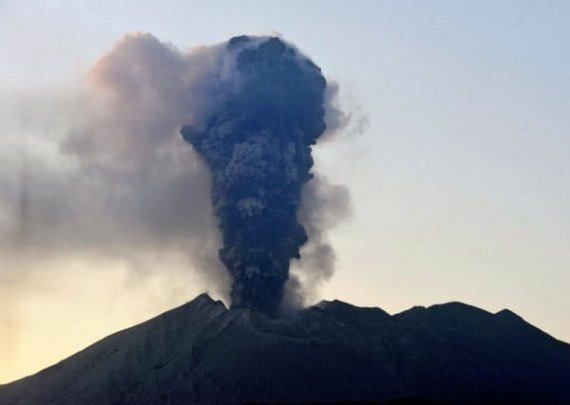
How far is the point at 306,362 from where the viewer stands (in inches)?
6442

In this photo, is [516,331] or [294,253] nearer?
[294,253]

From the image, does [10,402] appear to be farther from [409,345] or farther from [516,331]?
[516,331]

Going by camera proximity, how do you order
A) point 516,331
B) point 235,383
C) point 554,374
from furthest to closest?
point 516,331
point 554,374
point 235,383

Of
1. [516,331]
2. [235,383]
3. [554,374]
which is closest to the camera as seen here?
[235,383]

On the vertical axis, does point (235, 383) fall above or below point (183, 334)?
below

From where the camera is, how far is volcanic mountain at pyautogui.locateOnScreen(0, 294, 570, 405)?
159375 mm

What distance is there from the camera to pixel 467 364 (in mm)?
168375

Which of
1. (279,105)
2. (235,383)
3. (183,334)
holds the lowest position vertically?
(235,383)

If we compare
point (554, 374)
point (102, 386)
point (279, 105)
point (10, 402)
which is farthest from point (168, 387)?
point (554, 374)

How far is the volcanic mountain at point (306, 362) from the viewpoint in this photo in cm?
15938

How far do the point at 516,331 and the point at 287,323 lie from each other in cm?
3269

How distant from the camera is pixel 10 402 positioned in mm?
167125

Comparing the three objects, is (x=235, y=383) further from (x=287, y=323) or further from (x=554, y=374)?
(x=554, y=374)

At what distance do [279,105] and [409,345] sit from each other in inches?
1315
